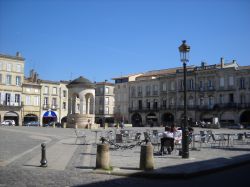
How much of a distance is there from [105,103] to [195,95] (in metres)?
24.8

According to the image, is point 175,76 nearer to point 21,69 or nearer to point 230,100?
point 230,100

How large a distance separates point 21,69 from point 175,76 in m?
27.7

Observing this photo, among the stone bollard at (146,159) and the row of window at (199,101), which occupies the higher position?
the row of window at (199,101)

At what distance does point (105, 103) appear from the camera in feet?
269

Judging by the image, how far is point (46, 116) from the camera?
221 ft

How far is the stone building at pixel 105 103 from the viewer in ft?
267

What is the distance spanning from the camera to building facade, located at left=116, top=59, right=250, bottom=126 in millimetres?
57781

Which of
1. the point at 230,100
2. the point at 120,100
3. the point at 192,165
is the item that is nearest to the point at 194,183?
the point at 192,165

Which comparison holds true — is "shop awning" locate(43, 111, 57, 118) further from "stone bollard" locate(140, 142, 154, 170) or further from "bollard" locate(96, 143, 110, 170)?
"stone bollard" locate(140, 142, 154, 170)

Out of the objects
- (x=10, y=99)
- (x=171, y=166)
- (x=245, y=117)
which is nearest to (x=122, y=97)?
(x=10, y=99)

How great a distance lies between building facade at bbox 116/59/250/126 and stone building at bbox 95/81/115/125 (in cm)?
761

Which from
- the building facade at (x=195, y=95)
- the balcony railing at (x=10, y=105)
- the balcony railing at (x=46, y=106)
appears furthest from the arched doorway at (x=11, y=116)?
the building facade at (x=195, y=95)

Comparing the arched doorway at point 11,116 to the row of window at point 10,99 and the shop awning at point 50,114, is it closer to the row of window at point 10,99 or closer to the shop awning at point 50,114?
the row of window at point 10,99

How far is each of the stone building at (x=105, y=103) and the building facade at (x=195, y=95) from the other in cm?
761
